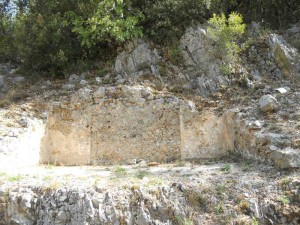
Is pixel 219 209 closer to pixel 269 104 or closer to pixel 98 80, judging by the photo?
pixel 269 104

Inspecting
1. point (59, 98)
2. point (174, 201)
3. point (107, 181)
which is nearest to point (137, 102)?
point (59, 98)

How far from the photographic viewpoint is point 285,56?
31.5 feet

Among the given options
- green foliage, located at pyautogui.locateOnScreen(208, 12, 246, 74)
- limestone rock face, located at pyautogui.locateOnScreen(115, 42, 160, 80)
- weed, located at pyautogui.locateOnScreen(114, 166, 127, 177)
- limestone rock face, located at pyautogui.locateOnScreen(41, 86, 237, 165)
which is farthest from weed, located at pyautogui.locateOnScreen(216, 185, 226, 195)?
limestone rock face, located at pyautogui.locateOnScreen(115, 42, 160, 80)

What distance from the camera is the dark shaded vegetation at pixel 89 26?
9766 mm

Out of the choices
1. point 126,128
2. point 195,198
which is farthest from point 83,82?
point 195,198

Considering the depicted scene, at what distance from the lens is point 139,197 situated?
5.13 meters

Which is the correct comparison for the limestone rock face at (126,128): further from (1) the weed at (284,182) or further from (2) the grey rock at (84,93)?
(1) the weed at (284,182)

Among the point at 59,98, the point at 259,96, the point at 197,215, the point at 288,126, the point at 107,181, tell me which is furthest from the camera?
the point at 59,98

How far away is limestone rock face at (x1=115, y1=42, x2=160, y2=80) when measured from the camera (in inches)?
388

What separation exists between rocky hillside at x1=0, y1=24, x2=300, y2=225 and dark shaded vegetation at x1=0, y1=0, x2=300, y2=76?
447 millimetres

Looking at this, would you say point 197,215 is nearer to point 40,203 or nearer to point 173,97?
point 40,203

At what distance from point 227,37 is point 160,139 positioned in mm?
3216

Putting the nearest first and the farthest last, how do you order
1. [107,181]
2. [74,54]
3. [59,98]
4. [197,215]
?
[197,215], [107,181], [59,98], [74,54]

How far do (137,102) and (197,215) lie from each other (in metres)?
4.44
